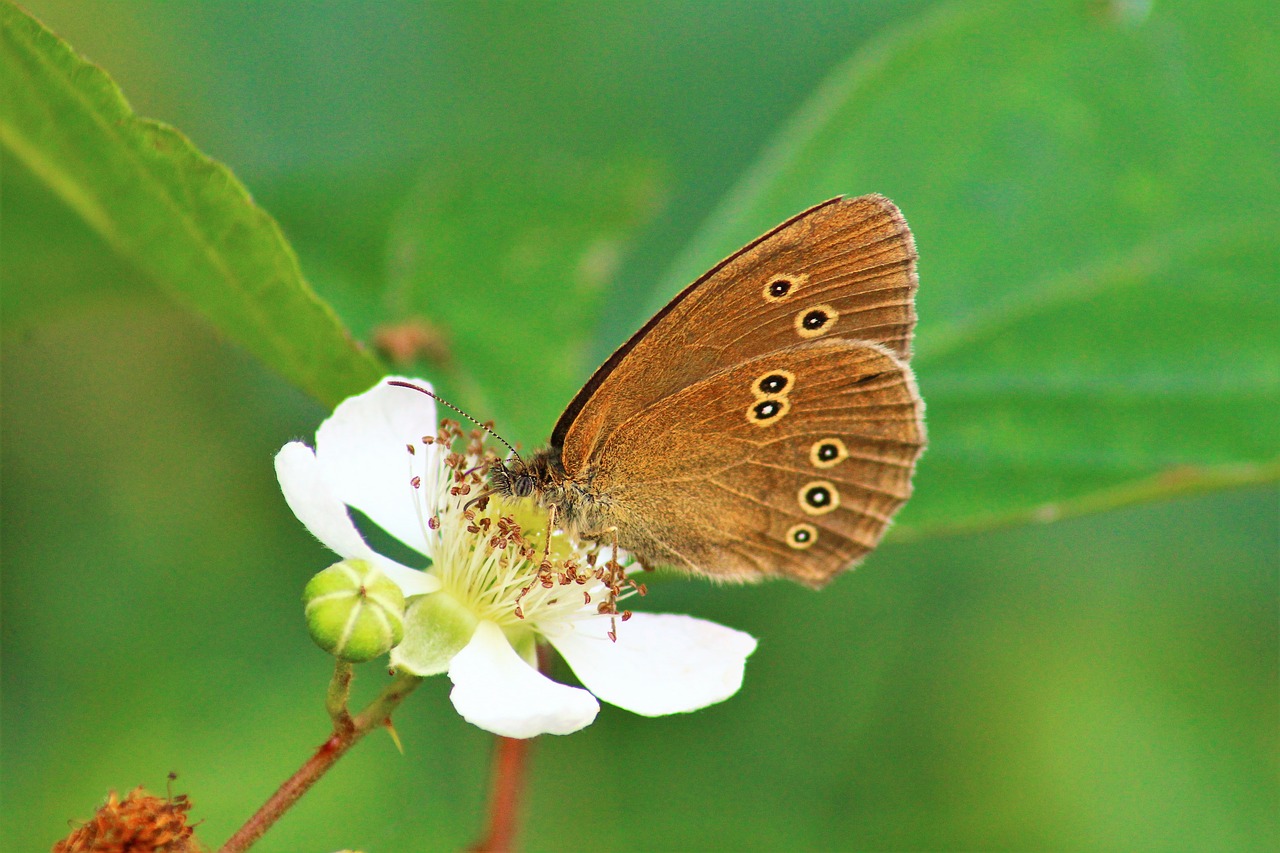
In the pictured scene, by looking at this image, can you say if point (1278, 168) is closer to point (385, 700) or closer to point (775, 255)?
point (775, 255)

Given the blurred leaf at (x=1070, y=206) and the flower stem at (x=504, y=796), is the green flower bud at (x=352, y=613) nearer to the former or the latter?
the flower stem at (x=504, y=796)

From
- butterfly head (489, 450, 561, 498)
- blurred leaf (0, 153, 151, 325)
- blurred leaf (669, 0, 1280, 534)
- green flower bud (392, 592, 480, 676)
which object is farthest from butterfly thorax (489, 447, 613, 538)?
blurred leaf (0, 153, 151, 325)

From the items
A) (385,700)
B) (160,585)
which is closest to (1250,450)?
(385,700)

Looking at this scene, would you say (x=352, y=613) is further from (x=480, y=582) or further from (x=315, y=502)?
(x=480, y=582)

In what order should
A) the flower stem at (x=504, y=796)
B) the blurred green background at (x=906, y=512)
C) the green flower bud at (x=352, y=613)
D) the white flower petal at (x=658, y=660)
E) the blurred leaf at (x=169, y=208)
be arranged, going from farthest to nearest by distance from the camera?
the blurred green background at (x=906, y=512)
the flower stem at (x=504, y=796)
the white flower petal at (x=658, y=660)
the blurred leaf at (x=169, y=208)
the green flower bud at (x=352, y=613)

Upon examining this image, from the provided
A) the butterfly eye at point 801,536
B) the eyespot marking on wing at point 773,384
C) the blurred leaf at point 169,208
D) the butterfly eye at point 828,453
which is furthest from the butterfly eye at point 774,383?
the blurred leaf at point 169,208

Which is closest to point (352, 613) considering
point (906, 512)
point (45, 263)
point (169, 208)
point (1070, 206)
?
point (169, 208)
